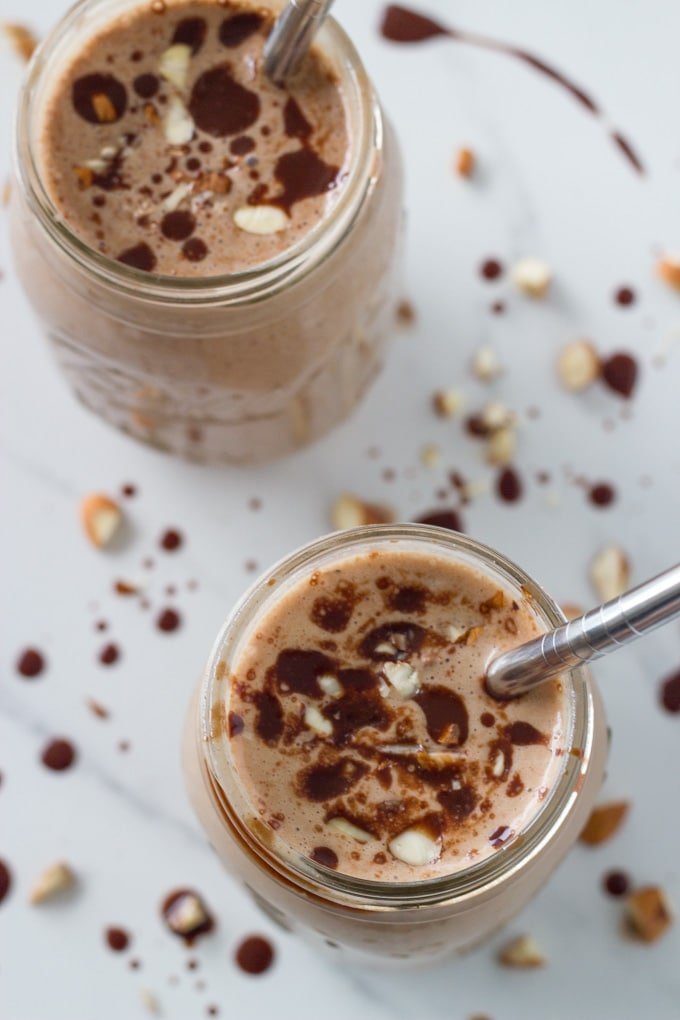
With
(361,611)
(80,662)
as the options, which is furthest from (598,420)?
(80,662)

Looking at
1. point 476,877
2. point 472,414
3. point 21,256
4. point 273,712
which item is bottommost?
point 476,877

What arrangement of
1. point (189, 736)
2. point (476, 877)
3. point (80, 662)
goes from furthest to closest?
point (80, 662) < point (189, 736) < point (476, 877)

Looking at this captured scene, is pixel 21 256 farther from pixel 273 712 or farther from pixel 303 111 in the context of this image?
pixel 273 712

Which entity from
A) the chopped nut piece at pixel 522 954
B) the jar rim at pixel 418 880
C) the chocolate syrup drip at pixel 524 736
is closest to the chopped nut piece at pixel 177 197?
the jar rim at pixel 418 880

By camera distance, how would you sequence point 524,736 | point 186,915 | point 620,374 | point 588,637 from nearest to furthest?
point 588,637 < point 524,736 < point 186,915 < point 620,374

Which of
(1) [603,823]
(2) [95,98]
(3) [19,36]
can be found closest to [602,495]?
(1) [603,823]

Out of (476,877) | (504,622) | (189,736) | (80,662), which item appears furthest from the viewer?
(80,662)

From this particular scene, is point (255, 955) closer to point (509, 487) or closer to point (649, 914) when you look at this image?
point (649, 914)
